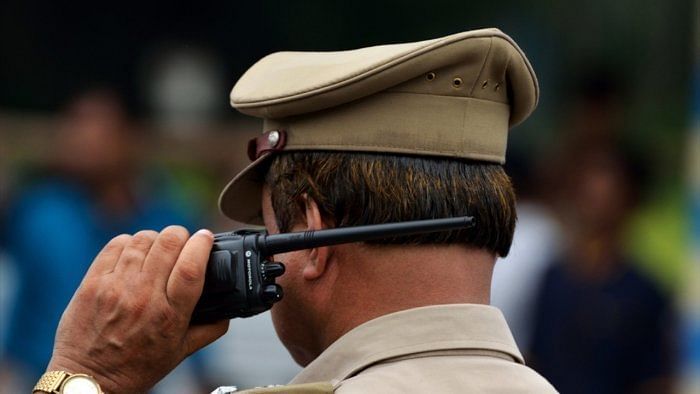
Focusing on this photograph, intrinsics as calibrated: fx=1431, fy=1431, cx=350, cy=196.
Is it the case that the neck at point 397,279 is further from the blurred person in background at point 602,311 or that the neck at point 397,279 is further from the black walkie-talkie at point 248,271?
the blurred person in background at point 602,311

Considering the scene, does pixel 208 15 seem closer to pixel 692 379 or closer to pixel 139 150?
pixel 139 150

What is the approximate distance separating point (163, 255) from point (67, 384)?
0.87 feet

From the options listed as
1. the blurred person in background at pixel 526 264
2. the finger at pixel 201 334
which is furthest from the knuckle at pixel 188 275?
the blurred person in background at pixel 526 264

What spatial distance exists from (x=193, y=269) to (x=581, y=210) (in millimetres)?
4429

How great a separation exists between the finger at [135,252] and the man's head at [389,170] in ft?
0.79

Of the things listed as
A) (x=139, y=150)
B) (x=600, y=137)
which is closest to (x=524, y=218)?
(x=600, y=137)

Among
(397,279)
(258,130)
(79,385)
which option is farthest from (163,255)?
(258,130)

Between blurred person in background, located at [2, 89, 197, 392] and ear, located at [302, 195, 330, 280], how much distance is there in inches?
137

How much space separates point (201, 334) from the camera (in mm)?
2387

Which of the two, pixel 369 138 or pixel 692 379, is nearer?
pixel 369 138

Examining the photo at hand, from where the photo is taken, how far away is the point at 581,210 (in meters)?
6.54

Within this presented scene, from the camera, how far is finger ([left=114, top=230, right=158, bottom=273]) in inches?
93.1

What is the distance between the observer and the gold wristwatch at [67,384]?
234cm

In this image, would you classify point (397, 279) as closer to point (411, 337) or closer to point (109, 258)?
point (411, 337)
